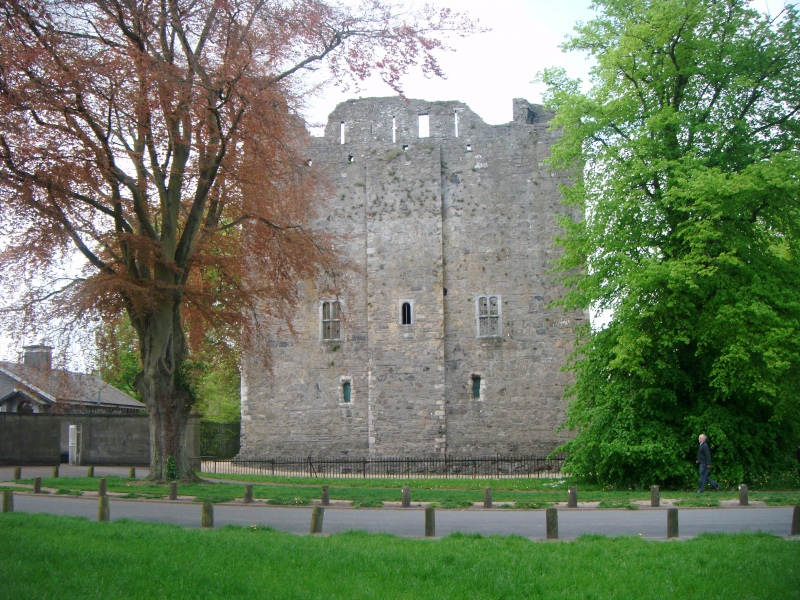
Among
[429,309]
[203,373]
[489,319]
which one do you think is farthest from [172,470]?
[203,373]

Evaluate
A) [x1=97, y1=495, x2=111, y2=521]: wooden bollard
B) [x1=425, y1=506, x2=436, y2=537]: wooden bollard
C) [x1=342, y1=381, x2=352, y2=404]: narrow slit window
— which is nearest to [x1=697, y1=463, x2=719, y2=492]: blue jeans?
[x1=425, y1=506, x2=436, y2=537]: wooden bollard

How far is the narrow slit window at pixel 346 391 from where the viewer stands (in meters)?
33.0

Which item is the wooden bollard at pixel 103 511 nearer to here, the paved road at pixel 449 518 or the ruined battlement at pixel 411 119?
the paved road at pixel 449 518

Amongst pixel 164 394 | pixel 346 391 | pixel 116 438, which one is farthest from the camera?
pixel 346 391

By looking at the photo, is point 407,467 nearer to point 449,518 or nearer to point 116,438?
point 116,438

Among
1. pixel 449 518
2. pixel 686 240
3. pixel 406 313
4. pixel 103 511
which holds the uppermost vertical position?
pixel 686 240

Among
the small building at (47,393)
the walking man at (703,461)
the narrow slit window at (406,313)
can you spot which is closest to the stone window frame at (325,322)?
the narrow slit window at (406,313)

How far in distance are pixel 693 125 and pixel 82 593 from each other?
19.7m

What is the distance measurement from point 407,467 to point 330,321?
695 cm

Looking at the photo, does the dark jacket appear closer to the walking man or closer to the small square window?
the walking man

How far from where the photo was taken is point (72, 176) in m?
17.6

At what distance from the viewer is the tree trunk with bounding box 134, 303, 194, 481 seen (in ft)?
68.6

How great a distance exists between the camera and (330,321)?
33.9 m

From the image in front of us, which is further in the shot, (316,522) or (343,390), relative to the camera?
(343,390)
